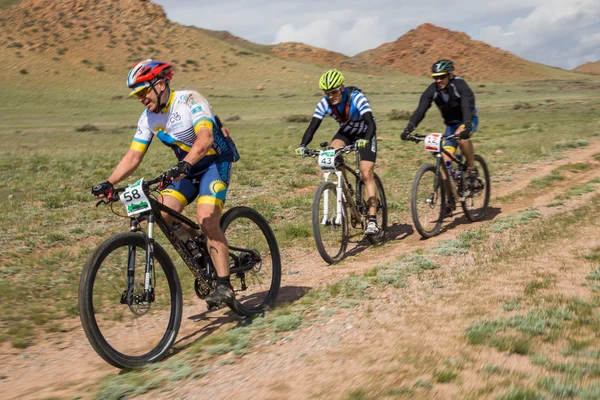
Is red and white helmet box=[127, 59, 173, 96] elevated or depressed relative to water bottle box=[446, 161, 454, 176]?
elevated

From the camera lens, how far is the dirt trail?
4035 mm

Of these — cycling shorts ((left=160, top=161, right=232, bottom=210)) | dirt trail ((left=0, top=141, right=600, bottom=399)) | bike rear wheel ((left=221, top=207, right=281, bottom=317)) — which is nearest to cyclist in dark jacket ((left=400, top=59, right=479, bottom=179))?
dirt trail ((left=0, top=141, right=600, bottom=399))

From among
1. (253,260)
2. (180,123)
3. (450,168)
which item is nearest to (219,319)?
(253,260)

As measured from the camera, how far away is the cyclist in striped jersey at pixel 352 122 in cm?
820

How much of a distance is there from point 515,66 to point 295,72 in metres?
47.8

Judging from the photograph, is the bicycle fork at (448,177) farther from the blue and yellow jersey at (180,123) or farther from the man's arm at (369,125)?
the blue and yellow jersey at (180,123)

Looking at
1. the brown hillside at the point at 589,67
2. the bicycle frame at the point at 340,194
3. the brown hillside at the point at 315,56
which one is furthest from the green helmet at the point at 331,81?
the brown hillside at the point at 589,67

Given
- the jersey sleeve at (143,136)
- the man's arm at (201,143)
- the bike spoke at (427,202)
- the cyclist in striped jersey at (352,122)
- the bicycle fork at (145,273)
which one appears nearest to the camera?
the bicycle fork at (145,273)

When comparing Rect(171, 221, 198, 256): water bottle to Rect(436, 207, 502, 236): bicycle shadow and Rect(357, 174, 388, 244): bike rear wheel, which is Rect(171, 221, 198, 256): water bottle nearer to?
Rect(357, 174, 388, 244): bike rear wheel

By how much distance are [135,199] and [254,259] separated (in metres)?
1.70

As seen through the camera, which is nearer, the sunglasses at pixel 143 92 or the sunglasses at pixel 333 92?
the sunglasses at pixel 143 92

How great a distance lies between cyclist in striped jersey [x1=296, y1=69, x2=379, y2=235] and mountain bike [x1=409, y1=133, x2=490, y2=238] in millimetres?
679

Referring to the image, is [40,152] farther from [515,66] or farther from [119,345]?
[515,66]

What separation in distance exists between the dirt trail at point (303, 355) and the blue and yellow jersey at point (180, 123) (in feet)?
5.89
